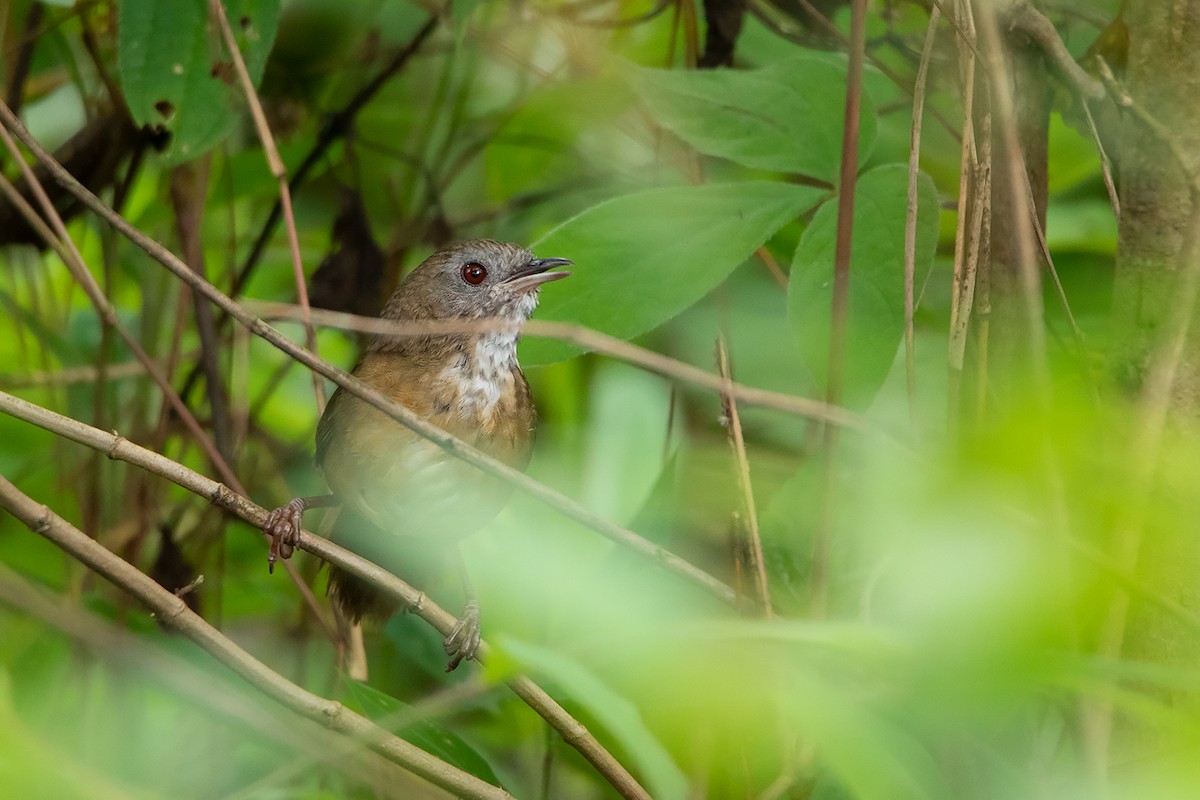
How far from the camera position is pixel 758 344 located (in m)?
3.70

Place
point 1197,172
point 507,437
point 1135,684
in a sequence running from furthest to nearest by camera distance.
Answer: point 507,437 → point 1197,172 → point 1135,684

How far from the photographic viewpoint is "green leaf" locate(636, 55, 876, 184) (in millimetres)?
2463

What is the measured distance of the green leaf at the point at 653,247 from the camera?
234 cm

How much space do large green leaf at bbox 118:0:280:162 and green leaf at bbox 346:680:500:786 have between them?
1.29 m

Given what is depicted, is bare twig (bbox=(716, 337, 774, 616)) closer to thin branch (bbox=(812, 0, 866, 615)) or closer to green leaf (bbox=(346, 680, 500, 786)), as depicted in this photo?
thin branch (bbox=(812, 0, 866, 615))

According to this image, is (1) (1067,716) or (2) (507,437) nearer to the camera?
(1) (1067,716)

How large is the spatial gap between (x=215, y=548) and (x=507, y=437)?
1.21 metres

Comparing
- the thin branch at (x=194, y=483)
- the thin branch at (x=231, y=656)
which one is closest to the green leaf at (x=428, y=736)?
the thin branch at (x=194, y=483)

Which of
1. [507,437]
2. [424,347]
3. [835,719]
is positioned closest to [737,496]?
[507,437]

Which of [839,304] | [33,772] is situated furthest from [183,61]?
[33,772]

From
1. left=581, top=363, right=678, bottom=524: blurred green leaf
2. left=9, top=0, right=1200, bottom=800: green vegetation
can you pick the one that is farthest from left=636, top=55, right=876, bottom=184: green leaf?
left=581, top=363, right=678, bottom=524: blurred green leaf

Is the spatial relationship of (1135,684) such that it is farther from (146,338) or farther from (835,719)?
(146,338)

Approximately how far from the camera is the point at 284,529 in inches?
118

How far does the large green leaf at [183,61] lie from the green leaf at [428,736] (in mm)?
1288
